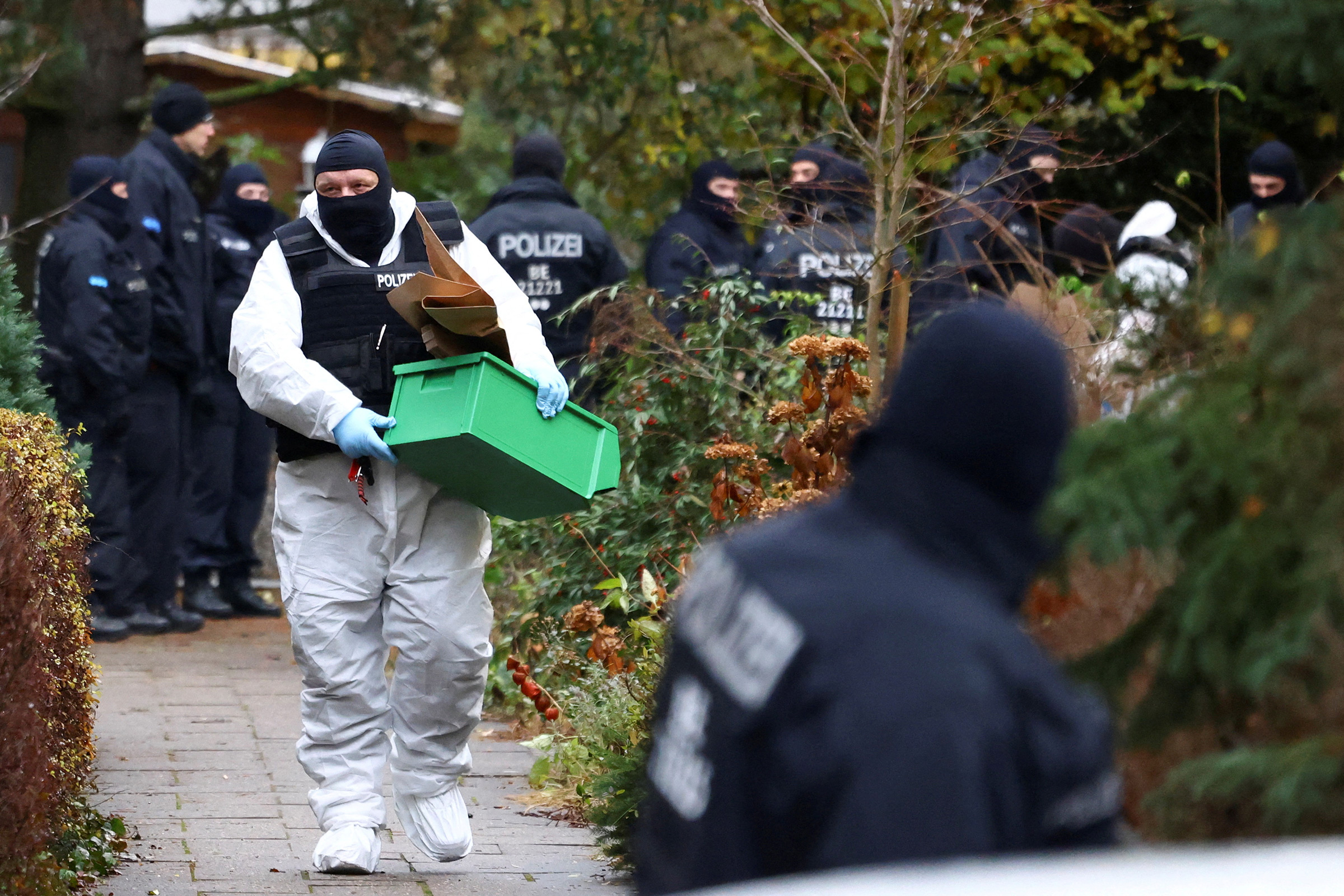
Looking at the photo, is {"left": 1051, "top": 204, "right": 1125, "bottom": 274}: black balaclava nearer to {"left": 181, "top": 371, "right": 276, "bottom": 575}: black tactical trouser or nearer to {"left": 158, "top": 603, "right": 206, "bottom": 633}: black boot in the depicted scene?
{"left": 181, "top": 371, "right": 276, "bottom": 575}: black tactical trouser

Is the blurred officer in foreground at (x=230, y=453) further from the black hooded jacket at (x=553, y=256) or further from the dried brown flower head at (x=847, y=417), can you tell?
the dried brown flower head at (x=847, y=417)

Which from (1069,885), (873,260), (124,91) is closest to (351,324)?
(873,260)

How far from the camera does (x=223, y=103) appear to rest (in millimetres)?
14008

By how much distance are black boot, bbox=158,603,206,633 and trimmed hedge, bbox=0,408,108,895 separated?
3.50 m

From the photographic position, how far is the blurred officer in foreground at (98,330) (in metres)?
8.77

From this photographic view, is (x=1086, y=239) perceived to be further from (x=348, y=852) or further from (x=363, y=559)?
(x=348, y=852)

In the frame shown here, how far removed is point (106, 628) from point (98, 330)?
5.15 feet

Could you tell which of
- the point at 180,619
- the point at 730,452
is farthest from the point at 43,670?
the point at 180,619

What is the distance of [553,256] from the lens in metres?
9.00

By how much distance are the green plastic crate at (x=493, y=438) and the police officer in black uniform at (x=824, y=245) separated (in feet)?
4.97

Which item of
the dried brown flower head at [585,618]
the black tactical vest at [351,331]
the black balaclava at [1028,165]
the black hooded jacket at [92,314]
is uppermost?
the black balaclava at [1028,165]

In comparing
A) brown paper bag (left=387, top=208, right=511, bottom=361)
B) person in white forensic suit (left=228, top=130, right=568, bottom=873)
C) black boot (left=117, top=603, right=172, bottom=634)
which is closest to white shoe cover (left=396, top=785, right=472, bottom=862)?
person in white forensic suit (left=228, top=130, right=568, bottom=873)

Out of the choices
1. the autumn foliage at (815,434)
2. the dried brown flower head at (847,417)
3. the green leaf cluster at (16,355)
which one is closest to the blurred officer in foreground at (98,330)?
the green leaf cluster at (16,355)

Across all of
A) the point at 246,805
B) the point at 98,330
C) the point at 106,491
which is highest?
the point at 98,330
